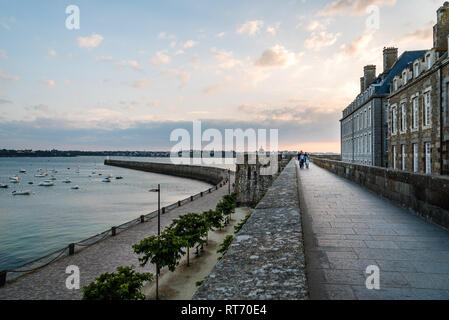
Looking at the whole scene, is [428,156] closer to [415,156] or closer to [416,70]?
[415,156]

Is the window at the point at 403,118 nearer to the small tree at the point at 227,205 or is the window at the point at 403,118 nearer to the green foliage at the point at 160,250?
the small tree at the point at 227,205

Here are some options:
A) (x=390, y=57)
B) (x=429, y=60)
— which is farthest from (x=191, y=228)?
(x=390, y=57)

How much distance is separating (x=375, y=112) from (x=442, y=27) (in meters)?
13.5

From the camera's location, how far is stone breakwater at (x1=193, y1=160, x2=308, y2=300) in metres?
2.45

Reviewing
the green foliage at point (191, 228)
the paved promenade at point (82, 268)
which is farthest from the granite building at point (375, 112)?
the paved promenade at point (82, 268)

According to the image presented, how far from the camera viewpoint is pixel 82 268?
1762cm

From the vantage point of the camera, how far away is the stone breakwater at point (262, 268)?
245 cm

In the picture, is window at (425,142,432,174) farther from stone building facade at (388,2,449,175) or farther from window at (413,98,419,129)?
window at (413,98,419,129)

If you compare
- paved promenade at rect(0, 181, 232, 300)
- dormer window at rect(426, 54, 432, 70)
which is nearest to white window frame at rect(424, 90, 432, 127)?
dormer window at rect(426, 54, 432, 70)

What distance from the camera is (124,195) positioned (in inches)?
2345

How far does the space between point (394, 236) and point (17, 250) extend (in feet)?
100

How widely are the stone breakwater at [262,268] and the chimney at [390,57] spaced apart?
38.8 m

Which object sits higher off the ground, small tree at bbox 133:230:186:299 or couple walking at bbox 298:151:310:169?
couple walking at bbox 298:151:310:169

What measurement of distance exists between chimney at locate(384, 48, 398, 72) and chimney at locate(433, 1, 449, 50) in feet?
51.0
